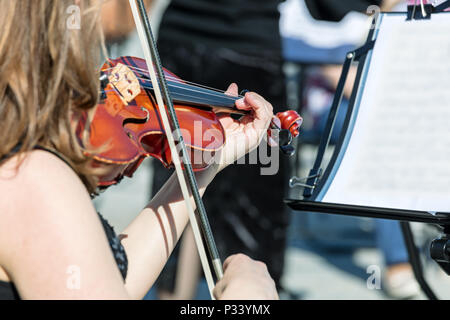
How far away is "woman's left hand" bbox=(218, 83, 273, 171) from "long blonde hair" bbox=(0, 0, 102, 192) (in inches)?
11.6

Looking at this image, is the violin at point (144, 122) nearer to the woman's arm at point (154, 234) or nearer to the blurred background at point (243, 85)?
the woman's arm at point (154, 234)

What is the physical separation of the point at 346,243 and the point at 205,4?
5.39 ft

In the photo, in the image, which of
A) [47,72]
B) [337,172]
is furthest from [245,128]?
[47,72]

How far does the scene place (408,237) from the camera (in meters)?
1.38

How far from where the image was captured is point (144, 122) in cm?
92

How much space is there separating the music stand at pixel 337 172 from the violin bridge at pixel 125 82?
0.87 feet

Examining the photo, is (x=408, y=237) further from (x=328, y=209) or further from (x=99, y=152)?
(x=99, y=152)

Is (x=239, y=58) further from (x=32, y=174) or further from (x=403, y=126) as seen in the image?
(x=32, y=174)

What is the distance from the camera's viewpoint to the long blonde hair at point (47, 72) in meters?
0.67

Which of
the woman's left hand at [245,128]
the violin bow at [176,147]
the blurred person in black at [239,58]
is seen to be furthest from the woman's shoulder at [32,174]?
the blurred person in black at [239,58]

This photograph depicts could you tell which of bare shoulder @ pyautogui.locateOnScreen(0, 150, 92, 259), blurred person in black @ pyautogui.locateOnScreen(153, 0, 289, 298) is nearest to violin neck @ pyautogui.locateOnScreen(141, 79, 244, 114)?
bare shoulder @ pyautogui.locateOnScreen(0, 150, 92, 259)

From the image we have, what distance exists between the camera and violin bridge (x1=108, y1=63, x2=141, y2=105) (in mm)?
904

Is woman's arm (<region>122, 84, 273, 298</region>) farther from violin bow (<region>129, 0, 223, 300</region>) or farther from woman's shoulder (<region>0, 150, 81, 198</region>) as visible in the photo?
woman's shoulder (<region>0, 150, 81, 198</region>)
